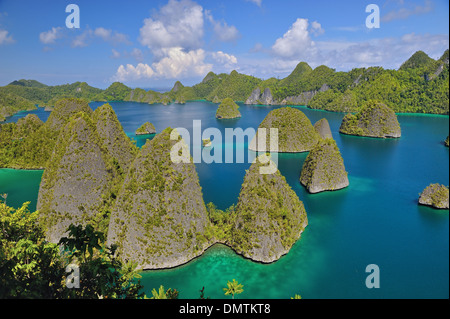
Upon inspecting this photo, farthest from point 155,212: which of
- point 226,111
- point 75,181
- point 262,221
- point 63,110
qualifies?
point 226,111

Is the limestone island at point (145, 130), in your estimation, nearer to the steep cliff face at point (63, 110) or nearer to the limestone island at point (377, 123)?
the steep cliff face at point (63, 110)

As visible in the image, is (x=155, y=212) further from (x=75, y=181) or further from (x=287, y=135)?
(x=287, y=135)

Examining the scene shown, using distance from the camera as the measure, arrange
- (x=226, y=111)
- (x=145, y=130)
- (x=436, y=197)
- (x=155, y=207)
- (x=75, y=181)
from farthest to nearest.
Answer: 1. (x=226, y=111)
2. (x=145, y=130)
3. (x=436, y=197)
4. (x=75, y=181)
5. (x=155, y=207)

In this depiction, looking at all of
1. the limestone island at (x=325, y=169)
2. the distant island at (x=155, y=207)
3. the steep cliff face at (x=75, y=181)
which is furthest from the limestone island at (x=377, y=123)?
the steep cliff face at (x=75, y=181)

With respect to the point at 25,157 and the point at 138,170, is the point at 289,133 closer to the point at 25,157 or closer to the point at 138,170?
the point at 138,170

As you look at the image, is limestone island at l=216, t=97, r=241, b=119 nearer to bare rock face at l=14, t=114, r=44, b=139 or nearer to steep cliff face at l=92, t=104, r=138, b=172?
bare rock face at l=14, t=114, r=44, b=139
